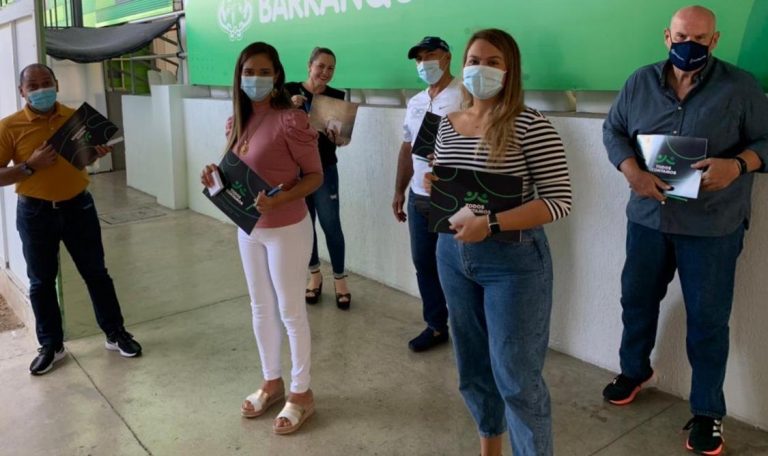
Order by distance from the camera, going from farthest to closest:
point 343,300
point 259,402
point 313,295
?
point 313,295
point 343,300
point 259,402

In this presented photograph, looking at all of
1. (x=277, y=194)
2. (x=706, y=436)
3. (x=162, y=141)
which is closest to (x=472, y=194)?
(x=277, y=194)

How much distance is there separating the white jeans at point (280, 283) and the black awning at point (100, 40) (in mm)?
5200

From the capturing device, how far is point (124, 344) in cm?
377

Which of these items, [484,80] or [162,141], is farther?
[162,141]

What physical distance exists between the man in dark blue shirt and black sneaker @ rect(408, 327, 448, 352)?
47.4 inches

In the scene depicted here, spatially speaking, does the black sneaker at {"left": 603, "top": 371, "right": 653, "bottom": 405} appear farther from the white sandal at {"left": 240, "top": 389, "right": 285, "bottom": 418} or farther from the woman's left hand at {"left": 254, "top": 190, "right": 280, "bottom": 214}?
the woman's left hand at {"left": 254, "top": 190, "right": 280, "bottom": 214}

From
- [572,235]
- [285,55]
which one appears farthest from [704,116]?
[285,55]

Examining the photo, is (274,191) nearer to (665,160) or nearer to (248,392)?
(248,392)

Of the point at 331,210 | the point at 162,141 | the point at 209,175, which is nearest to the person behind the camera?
the point at 209,175

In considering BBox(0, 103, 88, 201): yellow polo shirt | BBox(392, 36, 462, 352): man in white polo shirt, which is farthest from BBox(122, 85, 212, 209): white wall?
BBox(392, 36, 462, 352): man in white polo shirt

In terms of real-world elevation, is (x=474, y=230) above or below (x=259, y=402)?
above

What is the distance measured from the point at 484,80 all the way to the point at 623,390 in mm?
1832

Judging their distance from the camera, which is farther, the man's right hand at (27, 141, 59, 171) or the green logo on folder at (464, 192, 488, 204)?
the man's right hand at (27, 141, 59, 171)

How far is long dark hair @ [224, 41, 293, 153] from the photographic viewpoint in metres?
2.78
